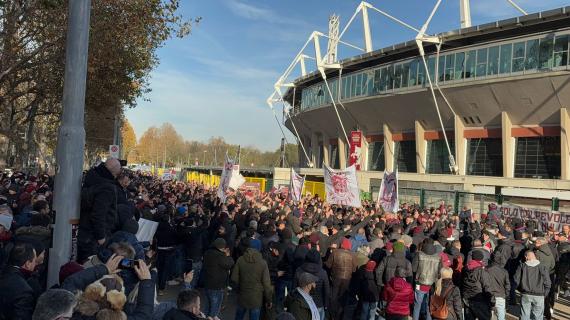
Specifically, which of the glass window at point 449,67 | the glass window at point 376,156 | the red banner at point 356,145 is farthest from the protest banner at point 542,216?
the glass window at point 376,156

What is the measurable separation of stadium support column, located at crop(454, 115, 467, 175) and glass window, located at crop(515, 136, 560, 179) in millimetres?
3852

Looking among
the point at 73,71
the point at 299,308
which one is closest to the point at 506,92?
the point at 299,308

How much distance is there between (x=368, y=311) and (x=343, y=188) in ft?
25.0

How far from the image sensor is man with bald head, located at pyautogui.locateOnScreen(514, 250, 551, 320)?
8.65 metres

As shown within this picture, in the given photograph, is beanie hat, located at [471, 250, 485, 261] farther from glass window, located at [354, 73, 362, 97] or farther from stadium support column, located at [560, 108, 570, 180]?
glass window, located at [354, 73, 362, 97]

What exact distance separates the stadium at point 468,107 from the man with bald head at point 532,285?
16140 mm

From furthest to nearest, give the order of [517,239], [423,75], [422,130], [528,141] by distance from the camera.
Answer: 1. [422,130]
2. [423,75]
3. [528,141]
4. [517,239]

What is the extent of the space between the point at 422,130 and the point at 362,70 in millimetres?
7419

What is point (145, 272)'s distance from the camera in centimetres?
432

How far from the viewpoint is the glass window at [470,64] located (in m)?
34.8

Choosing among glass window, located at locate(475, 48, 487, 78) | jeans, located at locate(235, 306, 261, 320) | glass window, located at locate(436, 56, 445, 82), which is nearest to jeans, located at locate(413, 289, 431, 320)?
jeans, located at locate(235, 306, 261, 320)

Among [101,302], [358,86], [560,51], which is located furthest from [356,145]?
[101,302]

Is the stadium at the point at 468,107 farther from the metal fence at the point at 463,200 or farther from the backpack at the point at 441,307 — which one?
the backpack at the point at 441,307

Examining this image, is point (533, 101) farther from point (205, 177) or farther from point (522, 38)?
point (205, 177)
